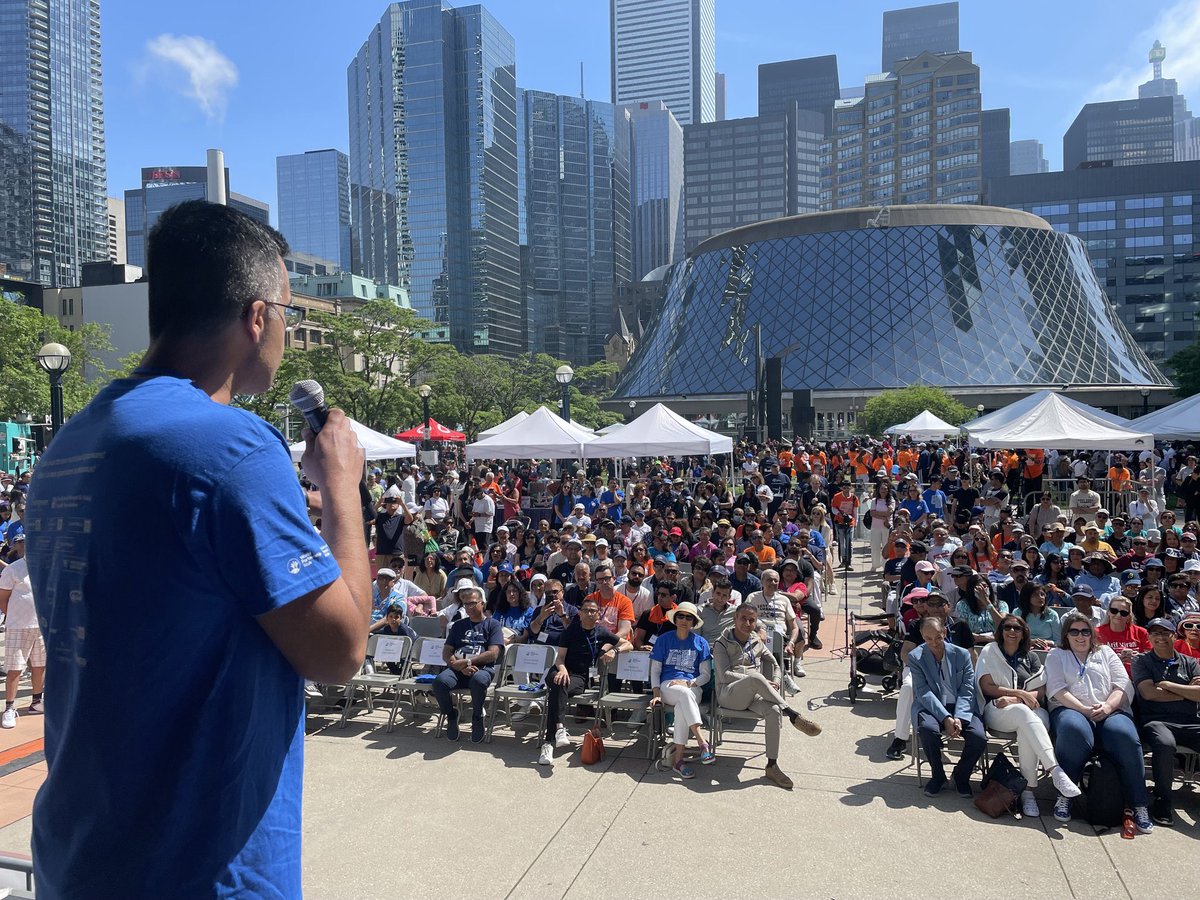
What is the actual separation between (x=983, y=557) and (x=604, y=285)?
172 meters

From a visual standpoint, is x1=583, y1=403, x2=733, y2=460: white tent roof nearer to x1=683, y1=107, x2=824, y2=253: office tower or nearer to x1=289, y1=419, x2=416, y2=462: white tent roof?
x1=289, y1=419, x2=416, y2=462: white tent roof

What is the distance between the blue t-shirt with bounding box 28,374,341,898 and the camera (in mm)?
1229

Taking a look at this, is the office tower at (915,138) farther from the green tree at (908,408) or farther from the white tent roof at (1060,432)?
the white tent roof at (1060,432)

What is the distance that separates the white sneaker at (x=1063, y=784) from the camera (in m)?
6.04

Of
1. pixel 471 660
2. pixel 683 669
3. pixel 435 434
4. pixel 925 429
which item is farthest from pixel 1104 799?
pixel 435 434

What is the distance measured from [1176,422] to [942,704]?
41.9 ft

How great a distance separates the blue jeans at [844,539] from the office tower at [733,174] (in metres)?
170

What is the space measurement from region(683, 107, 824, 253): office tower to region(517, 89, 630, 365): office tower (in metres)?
20.8

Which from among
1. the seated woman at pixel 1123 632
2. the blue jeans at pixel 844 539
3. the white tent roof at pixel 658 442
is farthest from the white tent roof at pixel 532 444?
the seated woman at pixel 1123 632

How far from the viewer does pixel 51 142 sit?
502ft

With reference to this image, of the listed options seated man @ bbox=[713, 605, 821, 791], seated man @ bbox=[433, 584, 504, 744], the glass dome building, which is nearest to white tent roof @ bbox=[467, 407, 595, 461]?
seated man @ bbox=[433, 584, 504, 744]

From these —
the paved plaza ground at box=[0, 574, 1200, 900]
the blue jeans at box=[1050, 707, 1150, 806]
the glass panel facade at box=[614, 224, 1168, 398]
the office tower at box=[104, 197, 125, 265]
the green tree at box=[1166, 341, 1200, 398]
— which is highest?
the office tower at box=[104, 197, 125, 265]

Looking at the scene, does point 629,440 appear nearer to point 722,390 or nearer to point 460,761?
point 460,761

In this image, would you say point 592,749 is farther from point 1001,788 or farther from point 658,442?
point 658,442
